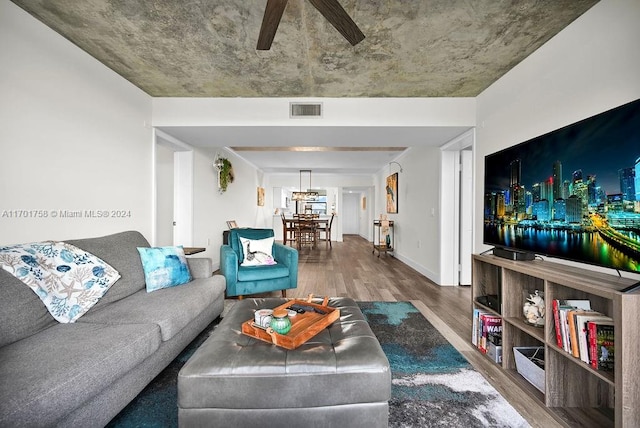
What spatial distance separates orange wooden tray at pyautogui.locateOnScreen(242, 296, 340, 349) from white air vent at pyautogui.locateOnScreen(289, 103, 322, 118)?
85.5 inches

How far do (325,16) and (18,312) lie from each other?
2.18 metres

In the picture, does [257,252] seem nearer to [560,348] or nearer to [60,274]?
[60,274]

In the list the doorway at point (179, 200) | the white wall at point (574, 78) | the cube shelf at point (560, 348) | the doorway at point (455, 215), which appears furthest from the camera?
the doorway at point (179, 200)

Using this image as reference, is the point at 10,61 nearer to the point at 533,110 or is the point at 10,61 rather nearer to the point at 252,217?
the point at 533,110

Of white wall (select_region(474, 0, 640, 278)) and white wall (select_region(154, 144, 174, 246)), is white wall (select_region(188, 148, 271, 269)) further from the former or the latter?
white wall (select_region(474, 0, 640, 278))

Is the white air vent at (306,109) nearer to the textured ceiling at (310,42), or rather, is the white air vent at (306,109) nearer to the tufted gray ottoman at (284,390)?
the textured ceiling at (310,42)

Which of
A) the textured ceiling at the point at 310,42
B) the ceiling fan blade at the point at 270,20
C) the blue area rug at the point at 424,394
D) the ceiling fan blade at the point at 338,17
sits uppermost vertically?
the textured ceiling at the point at 310,42

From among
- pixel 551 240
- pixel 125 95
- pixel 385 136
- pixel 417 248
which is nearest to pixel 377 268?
pixel 417 248

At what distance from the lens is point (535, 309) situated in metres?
1.59

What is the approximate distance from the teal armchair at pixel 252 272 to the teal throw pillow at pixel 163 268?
0.60m

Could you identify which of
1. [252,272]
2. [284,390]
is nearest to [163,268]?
[252,272]

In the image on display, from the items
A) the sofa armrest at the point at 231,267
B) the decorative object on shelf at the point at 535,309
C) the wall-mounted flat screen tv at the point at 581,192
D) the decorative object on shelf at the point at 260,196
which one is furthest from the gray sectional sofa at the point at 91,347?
the decorative object on shelf at the point at 260,196

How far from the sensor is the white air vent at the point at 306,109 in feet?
9.52

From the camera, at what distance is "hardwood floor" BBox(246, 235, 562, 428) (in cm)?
154
